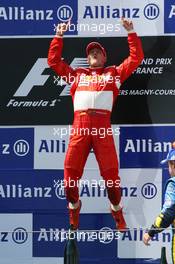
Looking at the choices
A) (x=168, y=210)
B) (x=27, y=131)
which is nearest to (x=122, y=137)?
(x=27, y=131)

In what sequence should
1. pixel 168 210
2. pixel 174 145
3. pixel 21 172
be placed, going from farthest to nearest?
pixel 21 172 → pixel 174 145 → pixel 168 210

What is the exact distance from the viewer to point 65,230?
3535 mm

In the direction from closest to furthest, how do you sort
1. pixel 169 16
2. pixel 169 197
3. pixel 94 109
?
pixel 169 197 → pixel 94 109 → pixel 169 16

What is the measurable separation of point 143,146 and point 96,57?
1.89 feet

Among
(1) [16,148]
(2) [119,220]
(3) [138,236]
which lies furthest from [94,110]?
(3) [138,236]

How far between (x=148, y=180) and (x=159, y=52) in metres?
0.74

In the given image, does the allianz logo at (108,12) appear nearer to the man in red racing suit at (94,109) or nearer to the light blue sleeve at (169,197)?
the man in red racing suit at (94,109)

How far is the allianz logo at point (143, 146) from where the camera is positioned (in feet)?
11.5

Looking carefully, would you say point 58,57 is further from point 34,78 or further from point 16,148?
point 16,148

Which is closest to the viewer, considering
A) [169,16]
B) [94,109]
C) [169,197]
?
[169,197]

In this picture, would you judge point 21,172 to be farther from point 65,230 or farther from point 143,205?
point 143,205

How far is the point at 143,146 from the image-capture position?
11.6ft

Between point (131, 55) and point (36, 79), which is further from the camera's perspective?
point (36, 79)

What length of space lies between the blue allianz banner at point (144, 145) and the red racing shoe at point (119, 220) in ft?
0.88
